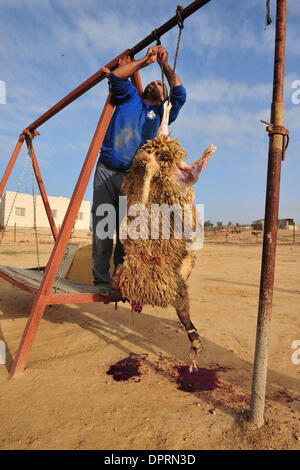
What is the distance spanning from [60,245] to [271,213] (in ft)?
7.03

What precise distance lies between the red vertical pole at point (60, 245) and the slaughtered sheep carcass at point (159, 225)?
2.22ft

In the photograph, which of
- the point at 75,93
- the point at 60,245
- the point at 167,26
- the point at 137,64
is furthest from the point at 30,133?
the point at 167,26

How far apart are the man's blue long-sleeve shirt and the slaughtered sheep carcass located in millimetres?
542

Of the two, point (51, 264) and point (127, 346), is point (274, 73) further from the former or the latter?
point (127, 346)

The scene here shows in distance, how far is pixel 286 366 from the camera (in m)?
3.08

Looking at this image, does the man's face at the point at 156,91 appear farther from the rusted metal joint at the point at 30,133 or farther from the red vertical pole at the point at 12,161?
the red vertical pole at the point at 12,161

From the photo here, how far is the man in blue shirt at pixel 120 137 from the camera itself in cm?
314

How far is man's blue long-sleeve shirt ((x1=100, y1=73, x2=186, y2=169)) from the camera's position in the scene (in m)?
3.21

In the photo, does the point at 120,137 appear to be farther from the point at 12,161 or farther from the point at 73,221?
the point at 12,161

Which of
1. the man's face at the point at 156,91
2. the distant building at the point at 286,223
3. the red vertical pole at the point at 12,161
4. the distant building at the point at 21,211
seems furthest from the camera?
the distant building at the point at 286,223

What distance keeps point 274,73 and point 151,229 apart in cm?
158

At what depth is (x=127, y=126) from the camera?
3.24m

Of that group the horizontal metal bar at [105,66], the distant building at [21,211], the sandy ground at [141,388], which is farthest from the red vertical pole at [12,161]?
the distant building at [21,211]
